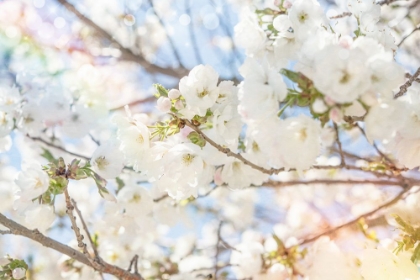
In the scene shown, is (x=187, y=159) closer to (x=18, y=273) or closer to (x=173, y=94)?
(x=173, y=94)

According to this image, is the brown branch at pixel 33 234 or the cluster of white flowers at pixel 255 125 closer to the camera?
the cluster of white flowers at pixel 255 125

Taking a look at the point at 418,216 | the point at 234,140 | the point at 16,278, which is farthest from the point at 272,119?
the point at 16,278

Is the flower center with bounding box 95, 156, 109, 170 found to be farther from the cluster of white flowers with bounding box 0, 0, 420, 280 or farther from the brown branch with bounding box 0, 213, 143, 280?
the brown branch with bounding box 0, 213, 143, 280

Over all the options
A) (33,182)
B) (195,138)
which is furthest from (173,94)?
(33,182)

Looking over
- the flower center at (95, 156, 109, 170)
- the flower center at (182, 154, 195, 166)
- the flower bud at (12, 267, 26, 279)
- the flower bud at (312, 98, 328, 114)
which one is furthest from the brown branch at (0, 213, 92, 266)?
→ the flower bud at (312, 98, 328, 114)

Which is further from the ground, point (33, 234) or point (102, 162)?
point (102, 162)

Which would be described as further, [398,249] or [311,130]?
[398,249]

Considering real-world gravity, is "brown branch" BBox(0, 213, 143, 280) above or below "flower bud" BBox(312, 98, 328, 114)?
above

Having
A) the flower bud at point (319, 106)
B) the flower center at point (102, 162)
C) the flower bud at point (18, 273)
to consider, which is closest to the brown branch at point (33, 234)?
the flower bud at point (18, 273)

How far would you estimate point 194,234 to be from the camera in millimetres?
3387

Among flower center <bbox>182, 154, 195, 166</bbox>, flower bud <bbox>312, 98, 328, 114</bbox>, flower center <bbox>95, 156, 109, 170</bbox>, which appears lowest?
flower bud <bbox>312, 98, 328, 114</bbox>

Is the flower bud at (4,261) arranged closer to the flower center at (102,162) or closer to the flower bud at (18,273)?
the flower bud at (18,273)

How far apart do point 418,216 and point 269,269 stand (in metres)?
0.65

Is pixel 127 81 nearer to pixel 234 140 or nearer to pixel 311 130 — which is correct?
pixel 234 140
